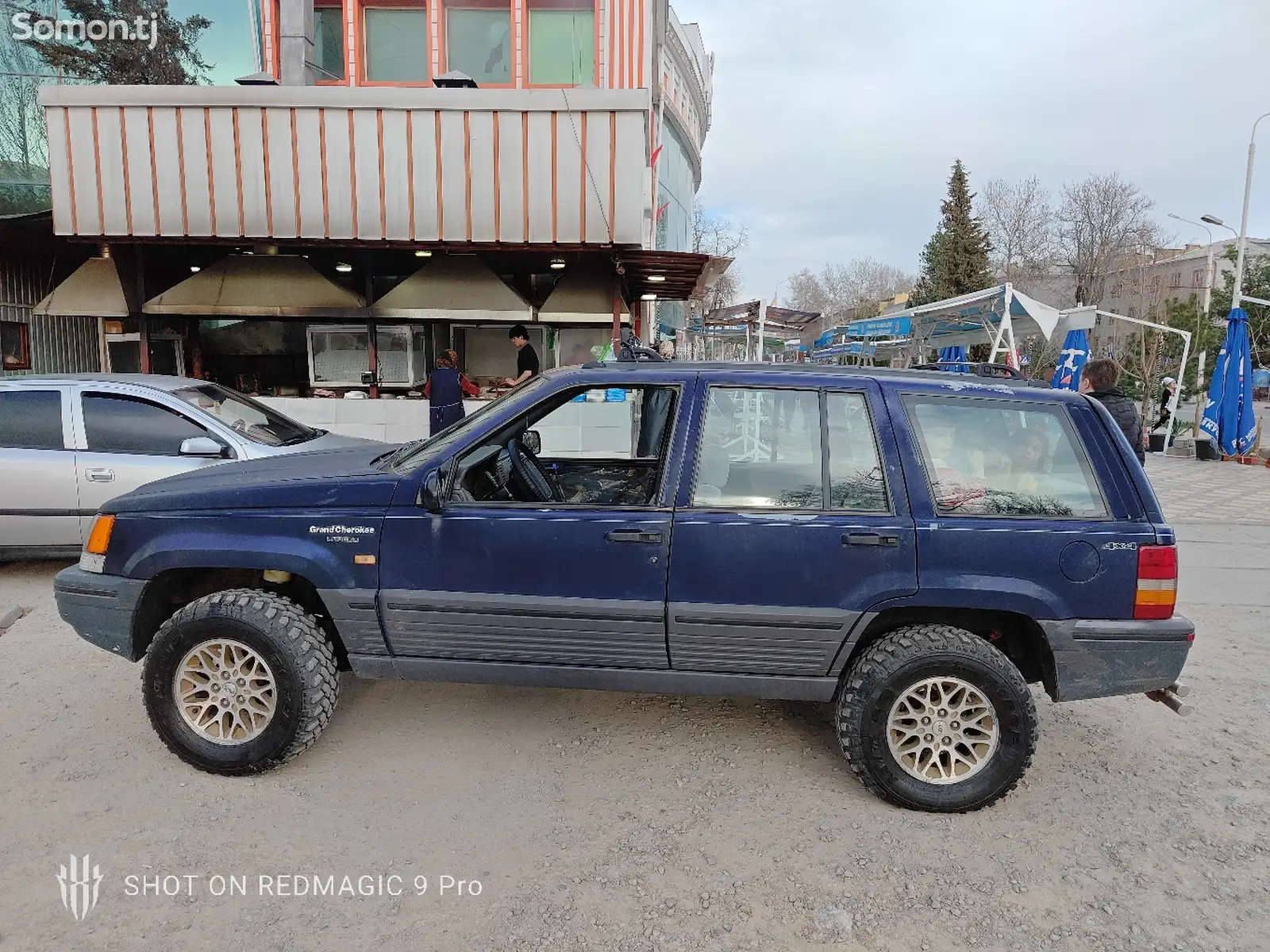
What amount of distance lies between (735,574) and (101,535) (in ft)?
9.18

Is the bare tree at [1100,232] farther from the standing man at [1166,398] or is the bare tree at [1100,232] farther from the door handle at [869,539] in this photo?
the door handle at [869,539]

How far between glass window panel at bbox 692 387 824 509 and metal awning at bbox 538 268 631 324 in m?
7.86

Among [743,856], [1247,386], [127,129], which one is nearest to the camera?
[743,856]

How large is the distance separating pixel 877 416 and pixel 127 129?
10.0 m

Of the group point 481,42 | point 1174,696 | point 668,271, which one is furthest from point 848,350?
point 1174,696

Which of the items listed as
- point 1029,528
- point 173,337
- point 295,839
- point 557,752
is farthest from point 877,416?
point 173,337

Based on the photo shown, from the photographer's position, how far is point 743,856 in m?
2.81

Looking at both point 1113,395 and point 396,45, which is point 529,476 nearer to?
point 1113,395

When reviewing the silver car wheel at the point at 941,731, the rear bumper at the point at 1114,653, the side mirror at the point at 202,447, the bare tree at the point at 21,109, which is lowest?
the silver car wheel at the point at 941,731

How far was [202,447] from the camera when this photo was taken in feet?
18.8

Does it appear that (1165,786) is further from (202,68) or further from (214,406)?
(202,68)

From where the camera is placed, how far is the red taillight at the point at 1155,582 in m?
2.98

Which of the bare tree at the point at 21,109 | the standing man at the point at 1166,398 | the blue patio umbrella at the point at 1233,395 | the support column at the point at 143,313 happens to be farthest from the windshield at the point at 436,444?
the standing man at the point at 1166,398

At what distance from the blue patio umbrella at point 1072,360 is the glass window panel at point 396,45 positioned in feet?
38.0
